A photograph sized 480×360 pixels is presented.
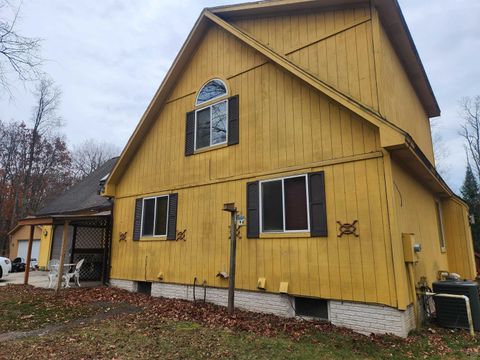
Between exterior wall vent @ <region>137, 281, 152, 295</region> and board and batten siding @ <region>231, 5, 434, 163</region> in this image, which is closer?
board and batten siding @ <region>231, 5, 434, 163</region>

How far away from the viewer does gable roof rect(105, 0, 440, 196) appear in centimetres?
604

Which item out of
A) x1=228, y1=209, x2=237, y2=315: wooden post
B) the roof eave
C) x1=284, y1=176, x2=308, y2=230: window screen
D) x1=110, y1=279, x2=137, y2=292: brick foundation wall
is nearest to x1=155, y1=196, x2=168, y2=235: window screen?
x1=110, y1=279, x2=137, y2=292: brick foundation wall

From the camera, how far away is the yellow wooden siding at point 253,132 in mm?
6510

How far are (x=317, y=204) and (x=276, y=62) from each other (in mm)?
3398

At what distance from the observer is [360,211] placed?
5914mm

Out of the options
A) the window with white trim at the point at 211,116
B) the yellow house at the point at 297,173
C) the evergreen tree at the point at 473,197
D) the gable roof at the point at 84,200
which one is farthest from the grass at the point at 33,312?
the evergreen tree at the point at 473,197

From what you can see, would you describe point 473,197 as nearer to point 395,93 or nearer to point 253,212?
point 395,93

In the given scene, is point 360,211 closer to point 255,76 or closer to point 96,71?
point 255,76

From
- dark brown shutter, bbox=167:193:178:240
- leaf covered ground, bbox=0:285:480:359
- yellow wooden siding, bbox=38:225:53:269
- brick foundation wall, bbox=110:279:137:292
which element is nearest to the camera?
leaf covered ground, bbox=0:285:480:359

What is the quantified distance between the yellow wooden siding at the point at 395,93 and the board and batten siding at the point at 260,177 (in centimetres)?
99

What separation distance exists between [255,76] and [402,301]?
5.97 m

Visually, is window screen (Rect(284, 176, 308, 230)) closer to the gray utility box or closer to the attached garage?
the gray utility box

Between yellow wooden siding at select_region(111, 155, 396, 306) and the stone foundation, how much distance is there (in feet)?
0.56

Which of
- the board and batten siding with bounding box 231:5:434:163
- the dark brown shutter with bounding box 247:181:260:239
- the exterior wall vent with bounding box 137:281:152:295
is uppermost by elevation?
the board and batten siding with bounding box 231:5:434:163
